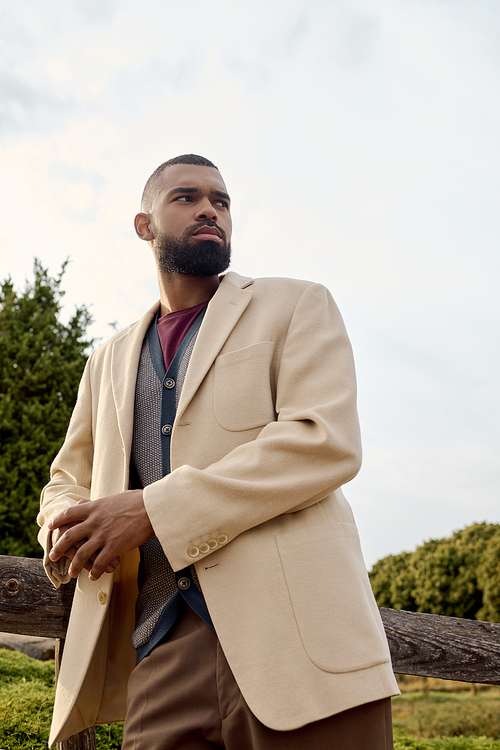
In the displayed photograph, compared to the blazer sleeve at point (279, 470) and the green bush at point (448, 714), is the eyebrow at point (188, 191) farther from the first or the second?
the green bush at point (448, 714)

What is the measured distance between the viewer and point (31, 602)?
96.2 inches

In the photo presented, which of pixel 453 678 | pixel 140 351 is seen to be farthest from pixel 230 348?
pixel 453 678

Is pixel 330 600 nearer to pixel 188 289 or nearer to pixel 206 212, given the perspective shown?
pixel 188 289

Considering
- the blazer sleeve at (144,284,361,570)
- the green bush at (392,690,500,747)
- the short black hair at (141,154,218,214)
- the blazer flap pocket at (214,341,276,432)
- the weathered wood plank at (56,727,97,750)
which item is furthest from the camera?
the green bush at (392,690,500,747)

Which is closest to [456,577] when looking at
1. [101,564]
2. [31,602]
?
[31,602]

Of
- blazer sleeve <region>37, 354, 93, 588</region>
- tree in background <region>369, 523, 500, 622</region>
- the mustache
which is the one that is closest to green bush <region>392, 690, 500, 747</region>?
tree in background <region>369, 523, 500, 622</region>

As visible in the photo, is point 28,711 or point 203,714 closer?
point 203,714

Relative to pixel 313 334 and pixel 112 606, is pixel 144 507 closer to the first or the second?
pixel 112 606

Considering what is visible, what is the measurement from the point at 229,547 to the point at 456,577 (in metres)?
9.55

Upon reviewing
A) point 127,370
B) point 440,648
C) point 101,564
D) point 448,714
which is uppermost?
point 127,370

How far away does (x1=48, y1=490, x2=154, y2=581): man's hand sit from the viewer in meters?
1.79

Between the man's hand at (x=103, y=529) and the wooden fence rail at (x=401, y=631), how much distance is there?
2.24 feet

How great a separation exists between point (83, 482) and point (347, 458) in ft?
3.74

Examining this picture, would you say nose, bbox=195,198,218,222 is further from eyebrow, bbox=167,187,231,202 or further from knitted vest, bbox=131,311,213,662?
knitted vest, bbox=131,311,213,662
